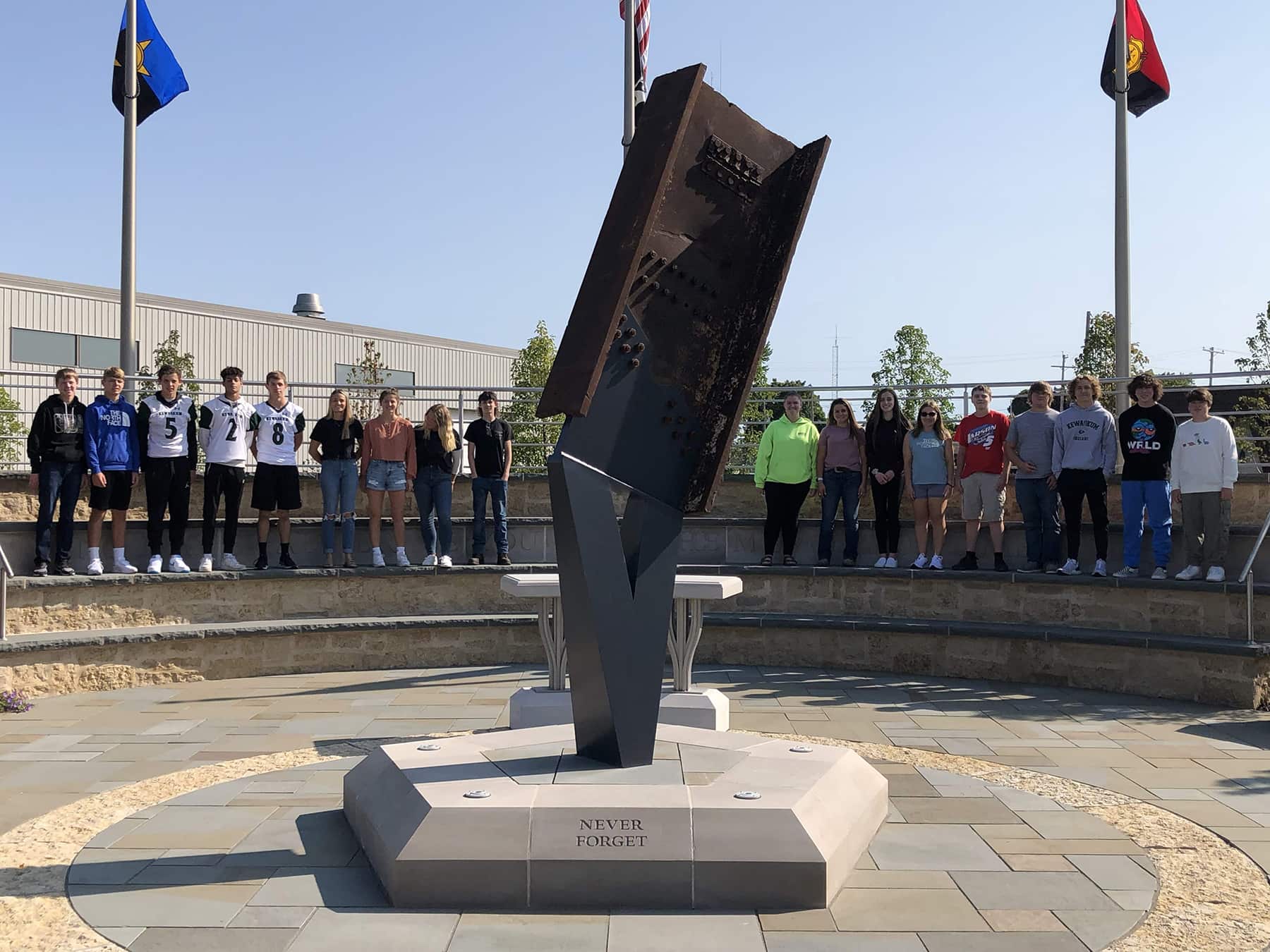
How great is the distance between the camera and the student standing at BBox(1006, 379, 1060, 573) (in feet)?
34.5

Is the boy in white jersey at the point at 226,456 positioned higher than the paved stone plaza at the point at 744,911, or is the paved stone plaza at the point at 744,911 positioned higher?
the boy in white jersey at the point at 226,456

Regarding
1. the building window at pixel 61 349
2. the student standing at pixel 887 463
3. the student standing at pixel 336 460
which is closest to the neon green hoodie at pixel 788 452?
the student standing at pixel 887 463

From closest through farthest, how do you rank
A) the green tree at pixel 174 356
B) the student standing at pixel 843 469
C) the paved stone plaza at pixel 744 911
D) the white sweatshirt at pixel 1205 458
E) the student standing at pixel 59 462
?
the paved stone plaza at pixel 744 911, the white sweatshirt at pixel 1205 458, the student standing at pixel 59 462, the student standing at pixel 843 469, the green tree at pixel 174 356

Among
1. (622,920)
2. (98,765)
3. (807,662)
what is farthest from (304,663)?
(622,920)

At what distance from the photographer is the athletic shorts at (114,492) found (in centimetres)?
1031

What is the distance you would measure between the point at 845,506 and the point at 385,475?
15.4ft

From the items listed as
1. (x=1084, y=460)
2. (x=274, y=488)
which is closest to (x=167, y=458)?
(x=274, y=488)

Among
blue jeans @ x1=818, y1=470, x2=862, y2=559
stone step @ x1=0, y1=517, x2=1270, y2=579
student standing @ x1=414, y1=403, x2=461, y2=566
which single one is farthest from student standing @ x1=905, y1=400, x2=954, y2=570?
student standing @ x1=414, y1=403, x2=461, y2=566

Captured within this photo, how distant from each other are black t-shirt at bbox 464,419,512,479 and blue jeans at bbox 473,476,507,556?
0.07 metres

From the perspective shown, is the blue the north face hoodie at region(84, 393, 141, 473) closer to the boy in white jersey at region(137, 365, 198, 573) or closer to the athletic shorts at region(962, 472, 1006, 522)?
the boy in white jersey at region(137, 365, 198, 573)

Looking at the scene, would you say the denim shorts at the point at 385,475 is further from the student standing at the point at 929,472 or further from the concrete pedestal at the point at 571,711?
the student standing at the point at 929,472

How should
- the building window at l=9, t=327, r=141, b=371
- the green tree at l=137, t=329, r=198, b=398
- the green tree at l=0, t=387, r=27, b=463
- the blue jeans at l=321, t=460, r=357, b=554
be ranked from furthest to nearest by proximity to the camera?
1. the green tree at l=137, t=329, r=198, b=398
2. the building window at l=9, t=327, r=141, b=371
3. the green tree at l=0, t=387, r=27, b=463
4. the blue jeans at l=321, t=460, r=357, b=554

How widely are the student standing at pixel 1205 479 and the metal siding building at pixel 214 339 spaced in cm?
1745

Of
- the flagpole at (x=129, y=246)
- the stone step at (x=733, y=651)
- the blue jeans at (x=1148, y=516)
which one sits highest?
the flagpole at (x=129, y=246)
